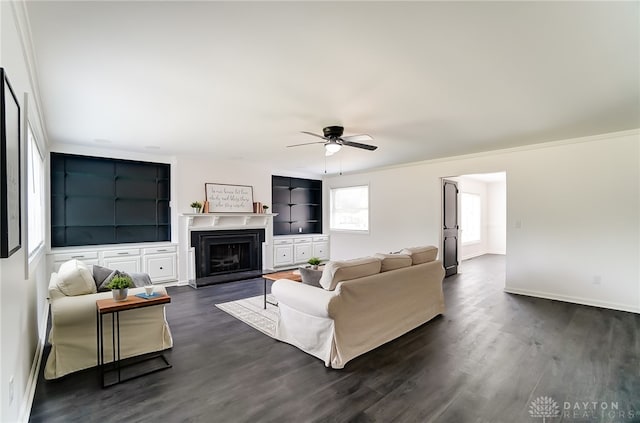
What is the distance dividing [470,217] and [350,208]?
4.23 metres

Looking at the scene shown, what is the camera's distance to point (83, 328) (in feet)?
9.16

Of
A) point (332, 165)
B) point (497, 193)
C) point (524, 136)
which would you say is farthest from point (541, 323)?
point (497, 193)

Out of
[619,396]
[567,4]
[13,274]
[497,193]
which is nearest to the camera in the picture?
[567,4]

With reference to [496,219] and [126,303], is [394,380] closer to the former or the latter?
[126,303]

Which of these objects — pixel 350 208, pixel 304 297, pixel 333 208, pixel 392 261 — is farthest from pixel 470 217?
pixel 304 297

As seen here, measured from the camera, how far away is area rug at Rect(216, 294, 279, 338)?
3.81 meters

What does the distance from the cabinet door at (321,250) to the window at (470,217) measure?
14.0 ft

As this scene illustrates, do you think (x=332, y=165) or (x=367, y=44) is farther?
(x=332, y=165)

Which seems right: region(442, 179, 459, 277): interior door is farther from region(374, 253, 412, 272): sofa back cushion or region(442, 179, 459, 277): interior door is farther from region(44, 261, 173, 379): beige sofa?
region(44, 261, 173, 379): beige sofa

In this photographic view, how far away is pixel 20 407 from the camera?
6.48ft

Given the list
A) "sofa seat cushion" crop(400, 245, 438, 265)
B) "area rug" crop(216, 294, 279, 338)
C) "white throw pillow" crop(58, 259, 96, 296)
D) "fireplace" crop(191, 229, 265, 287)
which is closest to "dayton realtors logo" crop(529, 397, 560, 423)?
"sofa seat cushion" crop(400, 245, 438, 265)

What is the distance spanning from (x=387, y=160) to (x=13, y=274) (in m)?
5.90

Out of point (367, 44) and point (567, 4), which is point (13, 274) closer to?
point (367, 44)

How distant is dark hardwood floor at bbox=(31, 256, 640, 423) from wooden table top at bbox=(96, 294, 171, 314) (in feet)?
2.01
